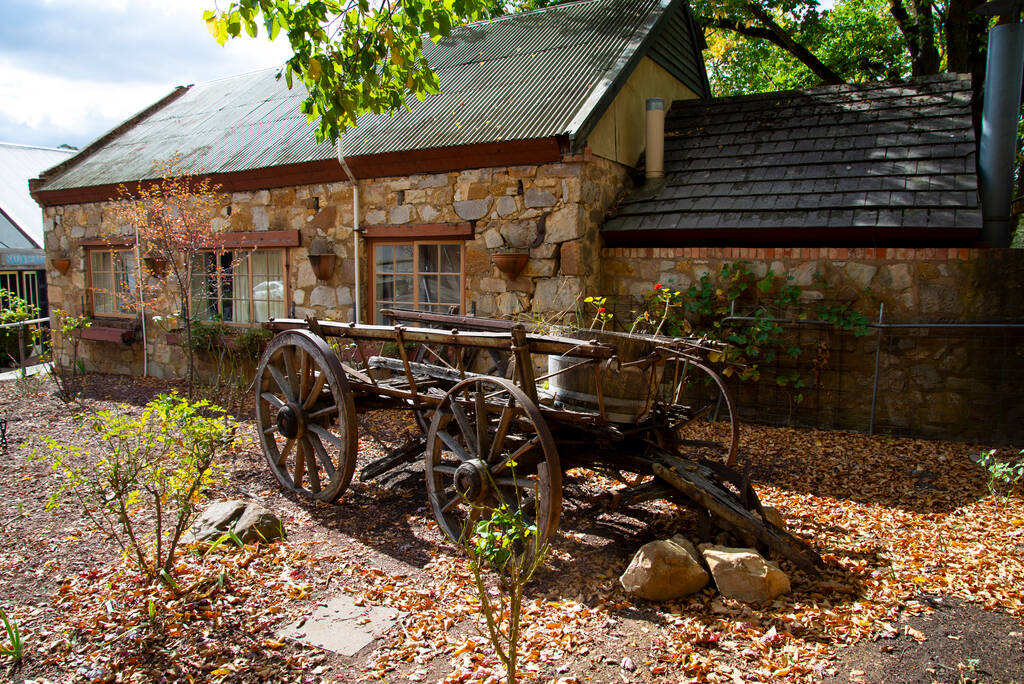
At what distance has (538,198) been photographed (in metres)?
6.71

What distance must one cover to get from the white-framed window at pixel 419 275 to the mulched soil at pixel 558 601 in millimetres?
3185

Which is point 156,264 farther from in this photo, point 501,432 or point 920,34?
point 920,34

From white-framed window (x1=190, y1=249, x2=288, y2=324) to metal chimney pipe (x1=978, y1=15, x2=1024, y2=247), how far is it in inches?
307

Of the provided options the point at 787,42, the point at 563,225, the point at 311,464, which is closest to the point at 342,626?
the point at 311,464

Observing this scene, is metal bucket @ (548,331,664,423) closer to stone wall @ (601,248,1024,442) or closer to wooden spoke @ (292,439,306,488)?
wooden spoke @ (292,439,306,488)

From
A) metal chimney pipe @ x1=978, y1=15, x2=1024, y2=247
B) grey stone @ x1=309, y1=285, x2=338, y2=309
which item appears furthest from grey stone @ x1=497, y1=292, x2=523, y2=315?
metal chimney pipe @ x1=978, y1=15, x2=1024, y2=247

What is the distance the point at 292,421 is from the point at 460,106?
191 inches

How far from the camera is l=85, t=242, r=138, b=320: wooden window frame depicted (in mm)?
10070

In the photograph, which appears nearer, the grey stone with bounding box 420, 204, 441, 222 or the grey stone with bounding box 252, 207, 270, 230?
the grey stone with bounding box 420, 204, 441, 222

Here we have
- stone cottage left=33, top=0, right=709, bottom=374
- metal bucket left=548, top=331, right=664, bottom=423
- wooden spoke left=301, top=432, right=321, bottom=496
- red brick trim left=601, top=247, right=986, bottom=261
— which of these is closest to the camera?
metal bucket left=548, top=331, right=664, bottom=423

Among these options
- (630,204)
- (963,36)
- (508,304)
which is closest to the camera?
(508,304)

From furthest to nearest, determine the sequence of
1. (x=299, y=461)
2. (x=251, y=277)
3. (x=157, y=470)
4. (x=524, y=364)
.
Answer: (x=251, y=277) < (x=299, y=461) < (x=524, y=364) < (x=157, y=470)

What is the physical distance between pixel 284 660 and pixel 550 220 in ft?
15.8

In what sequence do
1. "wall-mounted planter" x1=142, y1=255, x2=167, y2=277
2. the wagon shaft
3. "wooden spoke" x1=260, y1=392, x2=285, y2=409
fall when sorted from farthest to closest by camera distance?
"wall-mounted planter" x1=142, y1=255, x2=167, y2=277 → "wooden spoke" x1=260, y1=392, x2=285, y2=409 → the wagon shaft
